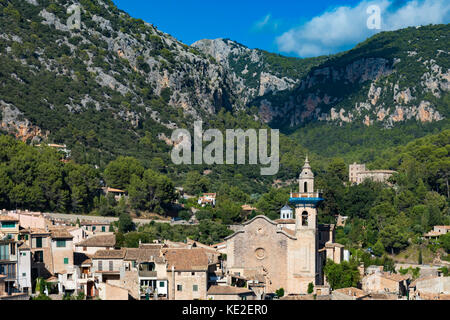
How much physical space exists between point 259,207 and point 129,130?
3657 centimetres

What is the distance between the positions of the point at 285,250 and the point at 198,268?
11615mm

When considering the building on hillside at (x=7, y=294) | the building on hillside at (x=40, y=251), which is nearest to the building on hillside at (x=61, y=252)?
the building on hillside at (x=40, y=251)

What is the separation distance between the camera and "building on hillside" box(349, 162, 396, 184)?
368 ft

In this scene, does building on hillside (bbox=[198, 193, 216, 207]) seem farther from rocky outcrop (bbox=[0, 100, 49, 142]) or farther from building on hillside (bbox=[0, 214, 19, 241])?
building on hillside (bbox=[0, 214, 19, 241])

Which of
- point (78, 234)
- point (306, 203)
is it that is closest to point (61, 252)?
point (78, 234)

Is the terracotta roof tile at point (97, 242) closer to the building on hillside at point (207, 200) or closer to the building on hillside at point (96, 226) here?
the building on hillside at point (96, 226)

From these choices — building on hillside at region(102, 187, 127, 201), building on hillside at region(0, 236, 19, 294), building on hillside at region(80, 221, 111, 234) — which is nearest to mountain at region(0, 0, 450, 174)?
building on hillside at region(102, 187, 127, 201)

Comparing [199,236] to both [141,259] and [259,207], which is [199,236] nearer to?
[259,207]

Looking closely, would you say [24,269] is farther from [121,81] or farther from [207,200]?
[121,81]

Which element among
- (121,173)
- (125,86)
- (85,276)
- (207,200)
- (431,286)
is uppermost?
(125,86)

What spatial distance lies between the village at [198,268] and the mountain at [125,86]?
4471cm

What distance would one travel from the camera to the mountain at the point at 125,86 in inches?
4345

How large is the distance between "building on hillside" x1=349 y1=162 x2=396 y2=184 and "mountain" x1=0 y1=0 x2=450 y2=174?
44.8 feet

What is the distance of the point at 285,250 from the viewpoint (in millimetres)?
58531
